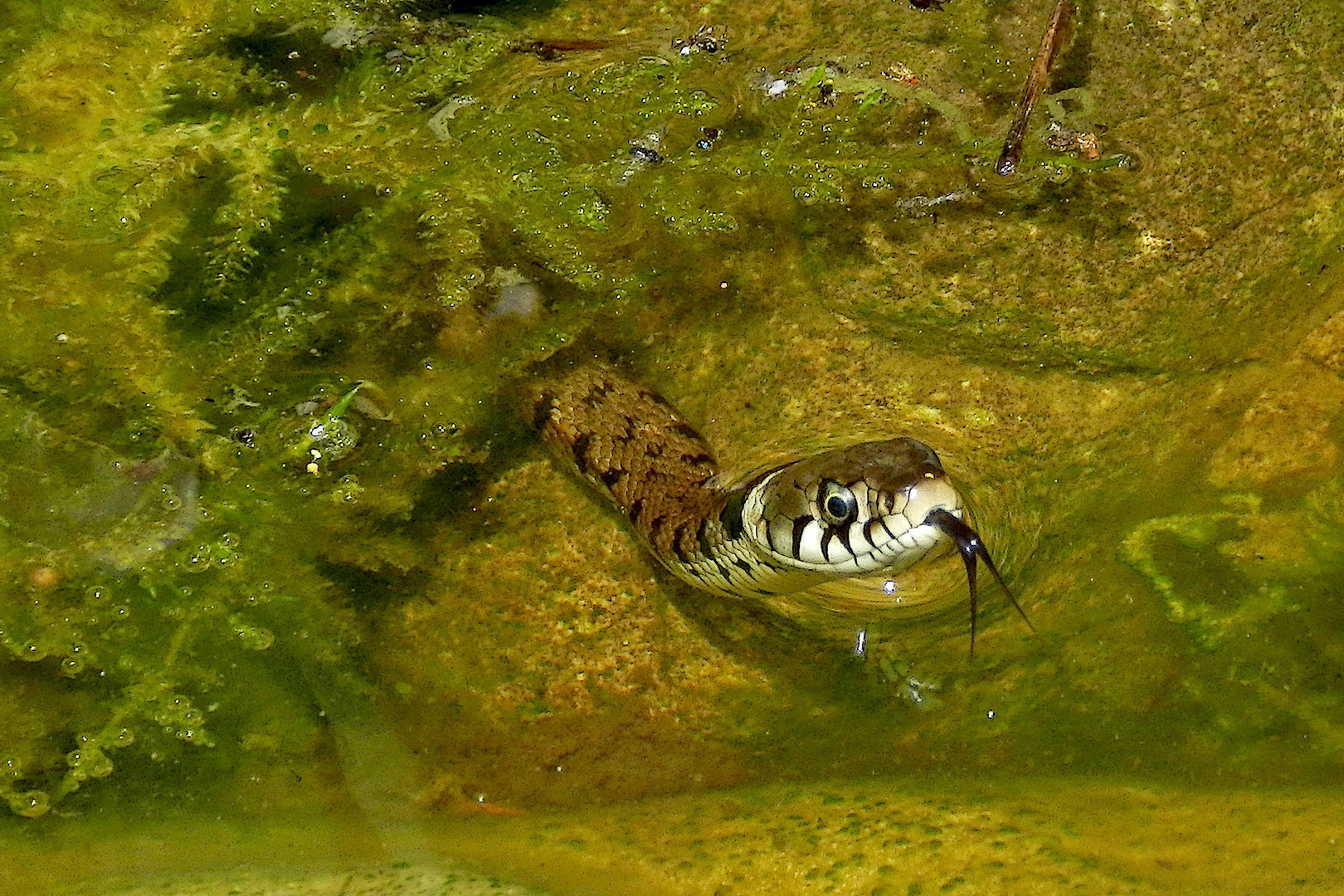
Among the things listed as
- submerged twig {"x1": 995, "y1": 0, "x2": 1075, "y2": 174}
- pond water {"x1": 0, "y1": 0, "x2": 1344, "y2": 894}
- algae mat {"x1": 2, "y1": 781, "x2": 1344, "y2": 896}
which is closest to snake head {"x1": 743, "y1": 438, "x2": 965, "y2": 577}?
pond water {"x1": 0, "y1": 0, "x2": 1344, "y2": 894}

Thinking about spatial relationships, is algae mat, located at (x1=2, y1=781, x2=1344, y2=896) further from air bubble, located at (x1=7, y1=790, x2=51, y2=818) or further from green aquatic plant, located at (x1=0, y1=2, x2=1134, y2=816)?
green aquatic plant, located at (x1=0, y1=2, x2=1134, y2=816)

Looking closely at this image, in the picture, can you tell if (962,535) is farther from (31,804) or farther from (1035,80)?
(31,804)

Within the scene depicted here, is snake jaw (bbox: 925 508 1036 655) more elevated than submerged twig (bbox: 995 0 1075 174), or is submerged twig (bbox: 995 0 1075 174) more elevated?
submerged twig (bbox: 995 0 1075 174)

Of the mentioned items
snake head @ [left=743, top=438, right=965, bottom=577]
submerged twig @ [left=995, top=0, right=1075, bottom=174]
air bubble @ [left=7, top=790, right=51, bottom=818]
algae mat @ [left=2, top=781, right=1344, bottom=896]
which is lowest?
air bubble @ [left=7, top=790, right=51, bottom=818]

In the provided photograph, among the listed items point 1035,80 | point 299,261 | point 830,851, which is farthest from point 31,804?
point 1035,80

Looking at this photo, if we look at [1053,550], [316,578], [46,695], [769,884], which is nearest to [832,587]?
[1053,550]

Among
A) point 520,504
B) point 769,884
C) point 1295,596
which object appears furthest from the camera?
point 520,504

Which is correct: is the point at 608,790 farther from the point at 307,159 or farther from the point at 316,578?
the point at 307,159
